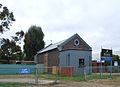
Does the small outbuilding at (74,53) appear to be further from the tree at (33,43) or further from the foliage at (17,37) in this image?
the tree at (33,43)

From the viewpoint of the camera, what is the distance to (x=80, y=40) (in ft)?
203

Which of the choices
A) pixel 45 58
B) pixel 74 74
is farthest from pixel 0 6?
pixel 45 58

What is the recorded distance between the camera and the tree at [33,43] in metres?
103

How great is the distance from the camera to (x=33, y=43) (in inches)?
4099

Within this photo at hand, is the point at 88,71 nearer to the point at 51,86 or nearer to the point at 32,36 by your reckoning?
the point at 51,86

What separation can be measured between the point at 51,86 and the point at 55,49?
1434 inches

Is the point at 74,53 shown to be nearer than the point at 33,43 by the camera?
Yes

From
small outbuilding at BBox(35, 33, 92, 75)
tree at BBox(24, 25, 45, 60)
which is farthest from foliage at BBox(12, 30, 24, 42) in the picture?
tree at BBox(24, 25, 45, 60)

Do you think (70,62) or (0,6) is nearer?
(0,6)

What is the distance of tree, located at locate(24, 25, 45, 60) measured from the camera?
103488 millimetres

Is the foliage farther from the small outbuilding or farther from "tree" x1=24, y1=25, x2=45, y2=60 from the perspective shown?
"tree" x1=24, y1=25, x2=45, y2=60

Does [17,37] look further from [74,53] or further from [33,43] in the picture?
[33,43]

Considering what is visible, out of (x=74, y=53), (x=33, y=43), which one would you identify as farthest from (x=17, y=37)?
(x=33, y=43)

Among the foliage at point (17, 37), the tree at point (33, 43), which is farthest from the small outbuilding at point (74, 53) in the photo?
the tree at point (33, 43)
